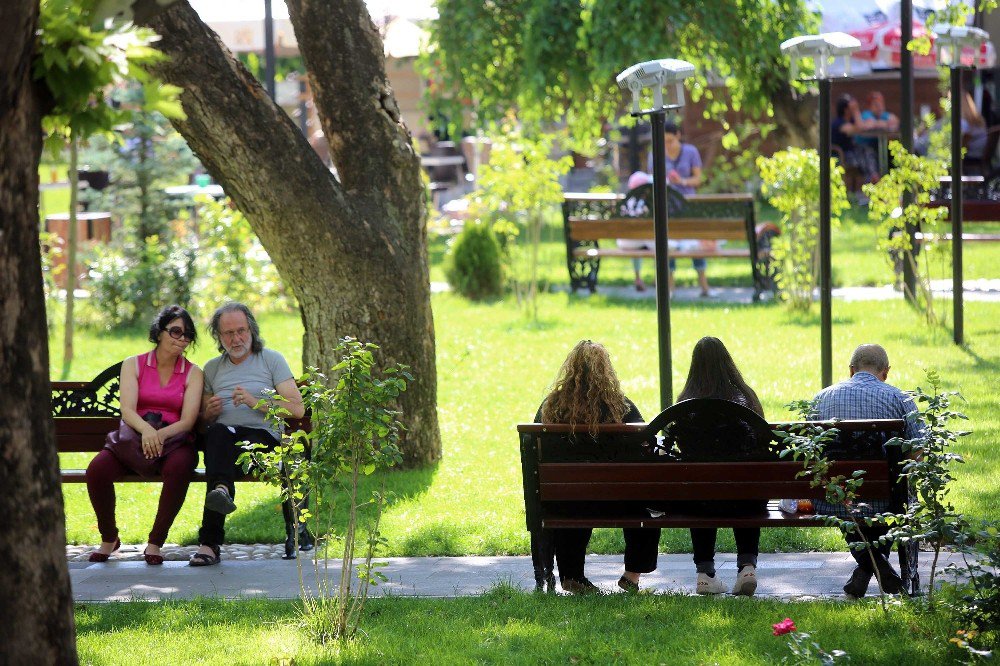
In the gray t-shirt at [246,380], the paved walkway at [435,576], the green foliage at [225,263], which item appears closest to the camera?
the paved walkway at [435,576]

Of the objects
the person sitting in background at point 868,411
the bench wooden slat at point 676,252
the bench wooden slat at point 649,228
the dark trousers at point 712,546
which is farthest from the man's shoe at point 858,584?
the bench wooden slat at point 649,228

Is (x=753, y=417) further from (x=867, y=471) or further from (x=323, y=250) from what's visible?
(x=323, y=250)

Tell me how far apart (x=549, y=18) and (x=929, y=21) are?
6.67 metres

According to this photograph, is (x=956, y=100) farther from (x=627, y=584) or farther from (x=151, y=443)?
(x=151, y=443)

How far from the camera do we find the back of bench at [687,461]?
18.5 feet

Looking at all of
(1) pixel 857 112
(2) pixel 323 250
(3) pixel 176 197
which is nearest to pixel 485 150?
(1) pixel 857 112

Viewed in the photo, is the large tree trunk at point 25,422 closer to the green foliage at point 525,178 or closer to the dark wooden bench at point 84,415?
the dark wooden bench at point 84,415

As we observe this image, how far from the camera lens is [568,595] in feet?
19.3

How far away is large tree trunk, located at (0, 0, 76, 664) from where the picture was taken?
3916 millimetres

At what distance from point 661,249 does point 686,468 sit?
93.3 inches

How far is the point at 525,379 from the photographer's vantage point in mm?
11336

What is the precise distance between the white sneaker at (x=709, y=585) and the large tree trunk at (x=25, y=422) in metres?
2.82

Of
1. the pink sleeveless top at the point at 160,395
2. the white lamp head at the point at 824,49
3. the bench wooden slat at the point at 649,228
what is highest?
the white lamp head at the point at 824,49

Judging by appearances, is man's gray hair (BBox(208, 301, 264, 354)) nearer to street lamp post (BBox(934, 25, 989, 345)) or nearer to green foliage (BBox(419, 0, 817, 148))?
street lamp post (BBox(934, 25, 989, 345))
